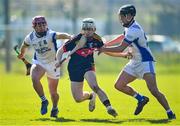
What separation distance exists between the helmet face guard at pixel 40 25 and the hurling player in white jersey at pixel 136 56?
1.47 meters

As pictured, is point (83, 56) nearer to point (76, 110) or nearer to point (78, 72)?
point (78, 72)

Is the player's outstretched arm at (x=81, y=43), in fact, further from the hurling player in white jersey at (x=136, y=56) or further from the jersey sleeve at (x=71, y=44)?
the hurling player in white jersey at (x=136, y=56)

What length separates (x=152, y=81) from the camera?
611 inches

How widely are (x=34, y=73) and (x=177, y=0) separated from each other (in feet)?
116

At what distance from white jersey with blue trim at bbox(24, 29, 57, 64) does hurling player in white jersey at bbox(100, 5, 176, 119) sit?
140 cm

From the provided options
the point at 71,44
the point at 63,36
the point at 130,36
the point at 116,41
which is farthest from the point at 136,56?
the point at 63,36

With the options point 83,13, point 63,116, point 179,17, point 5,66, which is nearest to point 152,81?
point 63,116

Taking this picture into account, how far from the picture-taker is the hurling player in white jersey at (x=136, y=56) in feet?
50.8

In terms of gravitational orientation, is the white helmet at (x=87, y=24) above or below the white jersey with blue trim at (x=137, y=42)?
above

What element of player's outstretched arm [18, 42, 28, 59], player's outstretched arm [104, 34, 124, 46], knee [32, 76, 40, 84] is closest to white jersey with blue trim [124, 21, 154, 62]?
player's outstretched arm [104, 34, 124, 46]

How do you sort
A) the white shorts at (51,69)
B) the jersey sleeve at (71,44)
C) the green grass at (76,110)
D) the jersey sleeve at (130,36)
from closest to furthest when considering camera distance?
the green grass at (76,110)
the jersey sleeve at (130,36)
the jersey sleeve at (71,44)
the white shorts at (51,69)

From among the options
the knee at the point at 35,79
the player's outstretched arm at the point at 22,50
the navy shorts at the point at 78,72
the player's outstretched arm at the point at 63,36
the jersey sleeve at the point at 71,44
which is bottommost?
the knee at the point at 35,79

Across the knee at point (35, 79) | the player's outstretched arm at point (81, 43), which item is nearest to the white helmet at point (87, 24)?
the player's outstretched arm at point (81, 43)

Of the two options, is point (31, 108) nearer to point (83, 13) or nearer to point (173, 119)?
point (173, 119)
